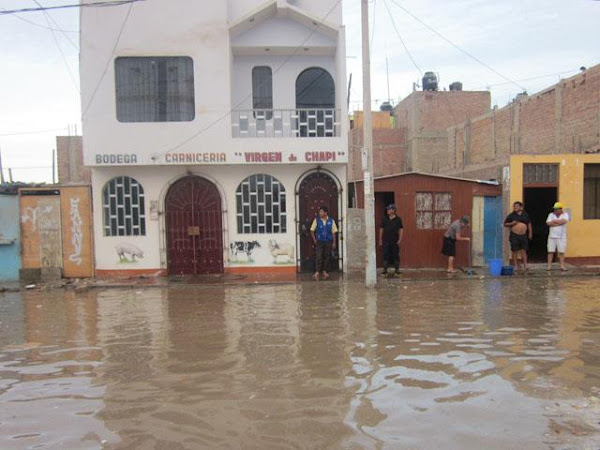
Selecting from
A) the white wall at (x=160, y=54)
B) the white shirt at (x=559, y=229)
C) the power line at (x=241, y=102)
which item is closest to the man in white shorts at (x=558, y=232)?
the white shirt at (x=559, y=229)

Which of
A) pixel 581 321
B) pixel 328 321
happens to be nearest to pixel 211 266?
pixel 328 321

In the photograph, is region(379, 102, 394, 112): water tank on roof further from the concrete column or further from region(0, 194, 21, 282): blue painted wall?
region(0, 194, 21, 282): blue painted wall

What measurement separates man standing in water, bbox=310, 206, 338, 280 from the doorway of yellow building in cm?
757

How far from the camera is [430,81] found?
31.0 m

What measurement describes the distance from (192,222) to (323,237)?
355 centimetres

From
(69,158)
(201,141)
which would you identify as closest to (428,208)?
(201,141)

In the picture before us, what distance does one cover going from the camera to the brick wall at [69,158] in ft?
80.8

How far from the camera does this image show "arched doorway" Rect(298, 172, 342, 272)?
1312cm

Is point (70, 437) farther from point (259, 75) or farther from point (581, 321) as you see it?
point (259, 75)

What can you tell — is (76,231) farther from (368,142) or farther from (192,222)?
(368,142)

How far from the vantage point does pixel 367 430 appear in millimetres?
3730

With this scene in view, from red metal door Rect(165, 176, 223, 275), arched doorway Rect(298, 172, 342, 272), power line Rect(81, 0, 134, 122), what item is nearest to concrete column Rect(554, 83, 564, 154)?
arched doorway Rect(298, 172, 342, 272)

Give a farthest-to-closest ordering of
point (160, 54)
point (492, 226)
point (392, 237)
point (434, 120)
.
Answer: point (434, 120) < point (492, 226) < point (160, 54) < point (392, 237)

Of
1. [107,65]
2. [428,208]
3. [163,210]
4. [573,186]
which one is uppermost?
[107,65]
